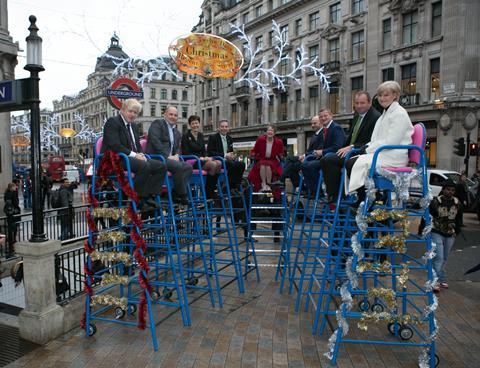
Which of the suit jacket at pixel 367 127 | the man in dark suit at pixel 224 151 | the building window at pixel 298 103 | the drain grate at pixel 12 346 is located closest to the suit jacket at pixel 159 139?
the man in dark suit at pixel 224 151

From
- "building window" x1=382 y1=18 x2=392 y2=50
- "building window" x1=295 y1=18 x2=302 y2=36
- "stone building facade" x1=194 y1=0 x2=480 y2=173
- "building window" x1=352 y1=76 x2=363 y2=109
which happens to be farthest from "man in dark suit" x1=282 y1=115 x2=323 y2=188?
"building window" x1=295 y1=18 x2=302 y2=36

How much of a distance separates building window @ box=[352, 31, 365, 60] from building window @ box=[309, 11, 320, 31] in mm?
4742

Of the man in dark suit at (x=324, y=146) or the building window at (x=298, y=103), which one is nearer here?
the man in dark suit at (x=324, y=146)

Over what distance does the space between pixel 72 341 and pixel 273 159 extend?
5099 millimetres

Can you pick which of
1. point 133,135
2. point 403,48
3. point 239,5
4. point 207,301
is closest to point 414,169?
point 133,135

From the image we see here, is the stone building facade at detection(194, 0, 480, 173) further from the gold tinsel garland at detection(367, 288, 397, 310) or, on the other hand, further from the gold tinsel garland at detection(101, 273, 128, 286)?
the gold tinsel garland at detection(367, 288, 397, 310)

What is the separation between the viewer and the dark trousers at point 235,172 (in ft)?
25.0

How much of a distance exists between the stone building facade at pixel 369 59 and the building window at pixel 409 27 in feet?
0.24

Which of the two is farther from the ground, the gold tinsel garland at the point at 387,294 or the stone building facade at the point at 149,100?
the stone building facade at the point at 149,100

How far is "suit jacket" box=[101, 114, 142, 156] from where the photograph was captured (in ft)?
16.8

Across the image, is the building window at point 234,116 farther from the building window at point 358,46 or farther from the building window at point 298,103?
the building window at point 358,46

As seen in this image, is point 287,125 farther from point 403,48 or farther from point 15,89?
point 15,89

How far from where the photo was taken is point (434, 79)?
99.4 feet

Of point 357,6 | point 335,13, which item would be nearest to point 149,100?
point 335,13
